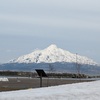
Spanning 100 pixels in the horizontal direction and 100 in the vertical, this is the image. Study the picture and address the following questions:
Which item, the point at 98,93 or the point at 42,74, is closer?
the point at 98,93

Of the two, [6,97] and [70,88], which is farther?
[70,88]

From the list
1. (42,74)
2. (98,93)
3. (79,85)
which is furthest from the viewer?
(42,74)

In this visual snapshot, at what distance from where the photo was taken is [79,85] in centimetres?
853

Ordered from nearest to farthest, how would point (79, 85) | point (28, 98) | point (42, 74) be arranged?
point (28, 98)
point (79, 85)
point (42, 74)

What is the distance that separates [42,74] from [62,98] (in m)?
15.3

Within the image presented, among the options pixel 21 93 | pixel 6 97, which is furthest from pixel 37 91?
pixel 6 97

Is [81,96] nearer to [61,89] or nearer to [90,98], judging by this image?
[90,98]

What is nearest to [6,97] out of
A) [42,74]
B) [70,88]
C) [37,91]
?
[37,91]

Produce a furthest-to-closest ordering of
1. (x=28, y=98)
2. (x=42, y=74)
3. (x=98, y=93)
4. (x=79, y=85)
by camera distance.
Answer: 1. (x=42, y=74)
2. (x=79, y=85)
3. (x=98, y=93)
4. (x=28, y=98)

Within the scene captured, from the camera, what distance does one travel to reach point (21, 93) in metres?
7.55

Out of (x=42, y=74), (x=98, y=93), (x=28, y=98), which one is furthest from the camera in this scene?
(x=42, y=74)

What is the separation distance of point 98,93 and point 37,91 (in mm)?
1183

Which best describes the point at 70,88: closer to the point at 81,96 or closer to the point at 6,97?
the point at 81,96

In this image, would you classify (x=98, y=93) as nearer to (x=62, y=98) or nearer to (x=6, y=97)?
(x=62, y=98)
